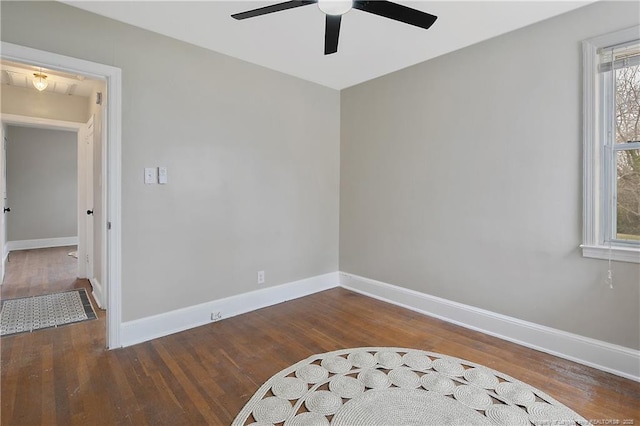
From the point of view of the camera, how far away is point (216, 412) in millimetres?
1781

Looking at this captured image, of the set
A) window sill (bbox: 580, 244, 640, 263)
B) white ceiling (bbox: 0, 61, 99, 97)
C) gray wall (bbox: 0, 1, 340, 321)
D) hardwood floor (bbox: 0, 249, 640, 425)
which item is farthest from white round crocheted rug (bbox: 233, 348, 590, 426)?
white ceiling (bbox: 0, 61, 99, 97)

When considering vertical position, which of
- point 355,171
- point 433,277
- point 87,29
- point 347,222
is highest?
point 87,29

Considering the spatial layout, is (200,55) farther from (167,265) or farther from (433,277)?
(433,277)

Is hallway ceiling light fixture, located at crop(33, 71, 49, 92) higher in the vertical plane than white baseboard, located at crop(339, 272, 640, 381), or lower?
higher

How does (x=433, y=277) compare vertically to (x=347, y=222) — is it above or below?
below

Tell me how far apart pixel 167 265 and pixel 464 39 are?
10.7 ft

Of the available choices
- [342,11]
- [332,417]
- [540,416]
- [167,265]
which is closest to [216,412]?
[332,417]

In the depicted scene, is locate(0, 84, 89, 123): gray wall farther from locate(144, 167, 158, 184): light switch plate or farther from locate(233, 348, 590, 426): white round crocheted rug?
locate(233, 348, 590, 426): white round crocheted rug

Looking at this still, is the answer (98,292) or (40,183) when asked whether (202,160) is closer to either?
(98,292)

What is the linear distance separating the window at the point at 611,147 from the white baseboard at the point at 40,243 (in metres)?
8.83

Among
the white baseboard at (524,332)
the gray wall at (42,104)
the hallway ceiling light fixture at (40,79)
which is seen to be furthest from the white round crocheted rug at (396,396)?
the gray wall at (42,104)

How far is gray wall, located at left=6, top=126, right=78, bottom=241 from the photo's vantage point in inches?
251

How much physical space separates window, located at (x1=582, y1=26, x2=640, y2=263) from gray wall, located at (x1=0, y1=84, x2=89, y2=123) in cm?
563

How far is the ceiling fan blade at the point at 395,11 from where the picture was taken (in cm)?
173
